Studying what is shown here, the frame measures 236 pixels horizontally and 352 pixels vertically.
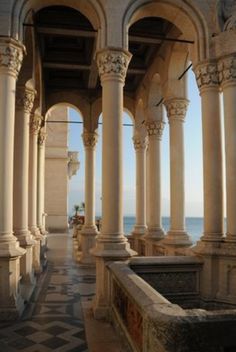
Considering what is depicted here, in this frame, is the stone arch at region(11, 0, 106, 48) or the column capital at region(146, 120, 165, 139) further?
the column capital at region(146, 120, 165, 139)

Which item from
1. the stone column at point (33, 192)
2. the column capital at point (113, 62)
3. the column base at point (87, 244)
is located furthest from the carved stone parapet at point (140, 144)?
the column capital at point (113, 62)

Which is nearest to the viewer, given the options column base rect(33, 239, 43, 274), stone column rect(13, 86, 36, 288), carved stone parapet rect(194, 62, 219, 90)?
carved stone parapet rect(194, 62, 219, 90)

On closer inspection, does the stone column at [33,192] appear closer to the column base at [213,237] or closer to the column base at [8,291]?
the column base at [8,291]

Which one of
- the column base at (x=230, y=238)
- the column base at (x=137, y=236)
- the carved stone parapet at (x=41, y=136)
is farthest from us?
the carved stone parapet at (x=41, y=136)

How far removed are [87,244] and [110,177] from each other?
356 inches

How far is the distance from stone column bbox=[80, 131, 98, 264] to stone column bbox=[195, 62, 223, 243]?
8.38m

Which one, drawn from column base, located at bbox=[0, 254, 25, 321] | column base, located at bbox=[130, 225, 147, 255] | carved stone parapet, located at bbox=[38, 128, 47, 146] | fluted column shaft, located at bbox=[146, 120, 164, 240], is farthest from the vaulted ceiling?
column base, located at bbox=[130, 225, 147, 255]

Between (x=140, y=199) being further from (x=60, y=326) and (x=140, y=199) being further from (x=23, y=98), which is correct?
(x=60, y=326)

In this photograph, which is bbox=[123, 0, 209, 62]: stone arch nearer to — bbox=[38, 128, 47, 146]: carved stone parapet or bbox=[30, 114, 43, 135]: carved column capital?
bbox=[30, 114, 43, 135]: carved column capital

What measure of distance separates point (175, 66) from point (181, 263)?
24.1ft

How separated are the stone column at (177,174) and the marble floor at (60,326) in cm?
324

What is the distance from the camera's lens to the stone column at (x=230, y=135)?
867 cm

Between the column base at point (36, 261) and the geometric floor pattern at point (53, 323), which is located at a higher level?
the column base at point (36, 261)

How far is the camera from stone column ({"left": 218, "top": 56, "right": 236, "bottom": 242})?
28.5 feet
